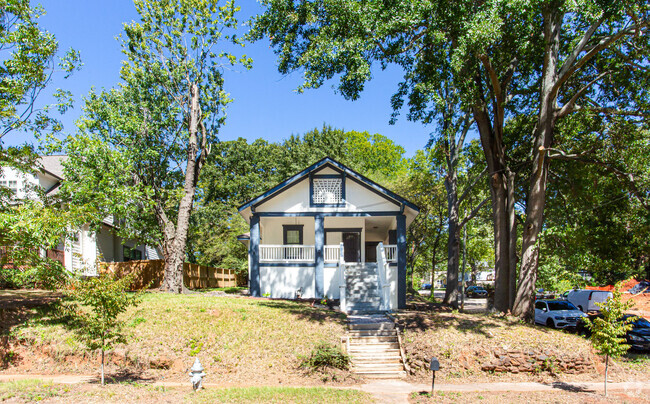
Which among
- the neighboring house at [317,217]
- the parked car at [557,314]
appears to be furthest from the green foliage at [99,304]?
the parked car at [557,314]

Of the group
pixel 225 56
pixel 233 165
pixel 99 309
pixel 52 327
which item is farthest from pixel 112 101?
pixel 233 165

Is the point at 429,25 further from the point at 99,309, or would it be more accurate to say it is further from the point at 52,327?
the point at 52,327

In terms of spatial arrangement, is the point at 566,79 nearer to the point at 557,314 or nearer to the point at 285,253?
the point at 557,314

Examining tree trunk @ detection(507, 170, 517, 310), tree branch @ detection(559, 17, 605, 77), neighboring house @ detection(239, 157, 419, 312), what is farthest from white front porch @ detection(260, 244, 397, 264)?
tree branch @ detection(559, 17, 605, 77)

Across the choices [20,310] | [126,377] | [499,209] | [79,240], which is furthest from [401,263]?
[79,240]

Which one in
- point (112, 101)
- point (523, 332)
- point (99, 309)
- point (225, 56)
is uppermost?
point (225, 56)

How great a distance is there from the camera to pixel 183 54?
21203 mm

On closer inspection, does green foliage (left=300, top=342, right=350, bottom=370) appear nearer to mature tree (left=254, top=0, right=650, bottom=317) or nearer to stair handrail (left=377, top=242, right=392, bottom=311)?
A: stair handrail (left=377, top=242, right=392, bottom=311)

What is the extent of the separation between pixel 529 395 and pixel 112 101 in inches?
880

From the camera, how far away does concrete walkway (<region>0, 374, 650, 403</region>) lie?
10578 millimetres

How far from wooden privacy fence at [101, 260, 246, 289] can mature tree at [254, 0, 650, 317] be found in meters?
10.1

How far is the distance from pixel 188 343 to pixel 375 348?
5756 millimetres

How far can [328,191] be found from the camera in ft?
67.7

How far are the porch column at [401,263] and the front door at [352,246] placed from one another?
123 inches
